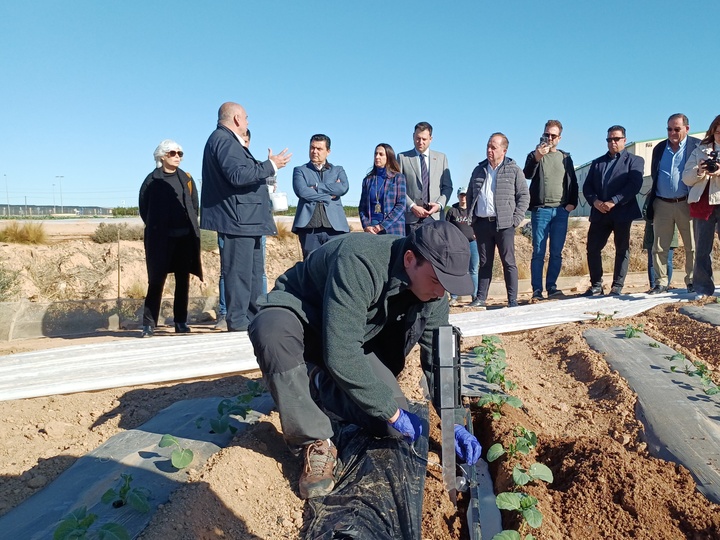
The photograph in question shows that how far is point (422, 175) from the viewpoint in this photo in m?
6.13

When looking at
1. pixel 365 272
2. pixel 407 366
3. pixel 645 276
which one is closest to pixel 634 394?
pixel 407 366

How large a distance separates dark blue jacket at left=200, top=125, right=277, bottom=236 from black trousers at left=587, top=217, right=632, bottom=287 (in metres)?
3.51

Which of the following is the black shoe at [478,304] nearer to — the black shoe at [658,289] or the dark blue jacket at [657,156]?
the black shoe at [658,289]

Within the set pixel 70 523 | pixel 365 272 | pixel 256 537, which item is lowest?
pixel 256 537

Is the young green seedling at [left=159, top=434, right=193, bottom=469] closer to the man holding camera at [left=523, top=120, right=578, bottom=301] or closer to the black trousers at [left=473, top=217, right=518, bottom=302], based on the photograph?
the black trousers at [left=473, top=217, right=518, bottom=302]

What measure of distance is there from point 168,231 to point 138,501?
3561 millimetres

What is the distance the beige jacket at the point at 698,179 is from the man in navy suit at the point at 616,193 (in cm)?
61

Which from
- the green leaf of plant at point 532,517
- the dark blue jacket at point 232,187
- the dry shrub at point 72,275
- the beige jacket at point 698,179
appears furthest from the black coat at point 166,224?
the dry shrub at point 72,275

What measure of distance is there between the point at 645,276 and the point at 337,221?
24.5 ft

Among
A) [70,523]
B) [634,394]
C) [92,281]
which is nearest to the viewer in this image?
[70,523]

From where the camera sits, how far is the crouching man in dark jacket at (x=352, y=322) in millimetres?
2314

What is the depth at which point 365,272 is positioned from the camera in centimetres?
236

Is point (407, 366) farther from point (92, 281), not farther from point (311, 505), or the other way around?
point (92, 281)

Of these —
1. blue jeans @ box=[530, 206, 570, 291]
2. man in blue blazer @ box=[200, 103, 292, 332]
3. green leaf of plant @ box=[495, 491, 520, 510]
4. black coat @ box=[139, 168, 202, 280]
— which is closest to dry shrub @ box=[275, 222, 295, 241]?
blue jeans @ box=[530, 206, 570, 291]
